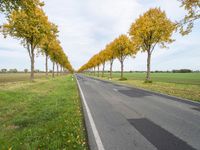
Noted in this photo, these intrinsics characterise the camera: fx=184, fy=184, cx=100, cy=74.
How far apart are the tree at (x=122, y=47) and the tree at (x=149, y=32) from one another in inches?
478

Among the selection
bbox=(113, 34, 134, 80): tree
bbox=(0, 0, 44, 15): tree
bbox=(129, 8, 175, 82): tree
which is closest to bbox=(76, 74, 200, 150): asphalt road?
bbox=(0, 0, 44, 15): tree

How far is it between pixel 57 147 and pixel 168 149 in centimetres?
270

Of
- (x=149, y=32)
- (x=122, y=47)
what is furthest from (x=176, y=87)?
(x=122, y=47)

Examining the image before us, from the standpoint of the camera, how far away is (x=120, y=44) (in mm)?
45375

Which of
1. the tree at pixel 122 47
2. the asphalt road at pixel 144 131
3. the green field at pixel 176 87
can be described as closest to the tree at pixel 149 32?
the green field at pixel 176 87

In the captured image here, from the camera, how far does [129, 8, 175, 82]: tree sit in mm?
29438

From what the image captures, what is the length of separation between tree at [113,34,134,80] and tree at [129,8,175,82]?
39.8 feet

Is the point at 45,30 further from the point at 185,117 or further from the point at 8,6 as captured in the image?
the point at 185,117

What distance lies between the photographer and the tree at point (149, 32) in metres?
29.4

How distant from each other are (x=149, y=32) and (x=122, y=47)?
15662 millimetres

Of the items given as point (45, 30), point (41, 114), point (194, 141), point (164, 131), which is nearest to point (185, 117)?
point (164, 131)

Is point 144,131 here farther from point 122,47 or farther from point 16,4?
point 122,47

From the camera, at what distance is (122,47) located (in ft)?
150

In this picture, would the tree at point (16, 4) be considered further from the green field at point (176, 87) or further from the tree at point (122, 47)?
the tree at point (122, 47)
